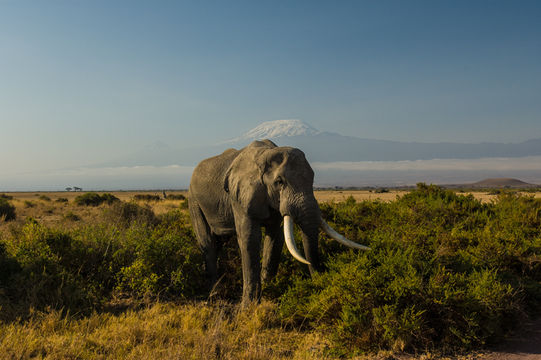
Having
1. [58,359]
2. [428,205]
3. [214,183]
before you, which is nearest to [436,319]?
[214,183]

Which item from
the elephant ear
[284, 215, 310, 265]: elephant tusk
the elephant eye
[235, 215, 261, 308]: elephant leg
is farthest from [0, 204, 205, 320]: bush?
the elephant eye

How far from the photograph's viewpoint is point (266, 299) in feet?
20.2

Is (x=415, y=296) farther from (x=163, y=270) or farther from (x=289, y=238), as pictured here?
(x=163, y=270)

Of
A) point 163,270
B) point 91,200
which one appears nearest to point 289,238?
point 163,270

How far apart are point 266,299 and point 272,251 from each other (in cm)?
85

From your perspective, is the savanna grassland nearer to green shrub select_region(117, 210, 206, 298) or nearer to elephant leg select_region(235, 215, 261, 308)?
green shrub select_region(117, 210, 206, 298)

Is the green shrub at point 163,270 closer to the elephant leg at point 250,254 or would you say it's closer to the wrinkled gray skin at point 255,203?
the wrinkled gray skin at point 255,203

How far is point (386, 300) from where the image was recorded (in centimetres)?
467

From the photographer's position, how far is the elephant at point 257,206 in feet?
16.8

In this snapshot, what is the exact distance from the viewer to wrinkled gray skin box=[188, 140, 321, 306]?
5.13 metres

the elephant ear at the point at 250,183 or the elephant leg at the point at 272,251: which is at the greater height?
the elephant ear at the point at 250,183

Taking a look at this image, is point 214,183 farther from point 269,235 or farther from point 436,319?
point 436,319

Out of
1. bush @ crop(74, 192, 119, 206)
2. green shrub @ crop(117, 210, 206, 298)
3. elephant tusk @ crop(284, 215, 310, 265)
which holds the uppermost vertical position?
elephant tusk @ crop(284, 215, 310, 265)

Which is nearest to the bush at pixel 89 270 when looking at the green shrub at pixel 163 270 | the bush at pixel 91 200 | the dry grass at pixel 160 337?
the green shrub at pixel 163 270
